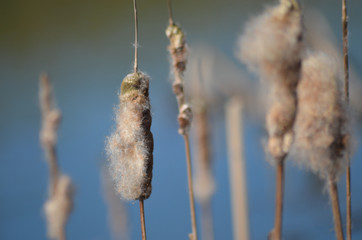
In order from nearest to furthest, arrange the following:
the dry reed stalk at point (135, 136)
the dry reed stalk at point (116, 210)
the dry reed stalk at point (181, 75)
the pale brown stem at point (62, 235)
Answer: the dry reed stalk at point (135, 136), the dry reed stalk at point (181, 75), the pale brown stem at point (62, 235), the dry reed stalk at point (116, 210)

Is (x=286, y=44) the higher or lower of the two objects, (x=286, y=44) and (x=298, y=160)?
the higher

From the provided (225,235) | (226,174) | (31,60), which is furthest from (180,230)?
(31,60)

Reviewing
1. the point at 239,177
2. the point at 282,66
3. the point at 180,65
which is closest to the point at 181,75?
the point at 180,65

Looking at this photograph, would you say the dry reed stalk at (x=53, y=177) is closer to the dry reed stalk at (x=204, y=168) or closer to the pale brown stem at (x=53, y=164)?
the pale brown stem at (x=53, y=164)

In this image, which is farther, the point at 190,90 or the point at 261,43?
the point at 190,90

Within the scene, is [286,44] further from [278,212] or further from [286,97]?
[278,212]

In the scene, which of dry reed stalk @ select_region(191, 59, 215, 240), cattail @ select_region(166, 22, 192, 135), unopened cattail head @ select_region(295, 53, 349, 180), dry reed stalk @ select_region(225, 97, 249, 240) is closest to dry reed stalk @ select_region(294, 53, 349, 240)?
unopened cattail head @ select_region(295, 53, 349, 180)

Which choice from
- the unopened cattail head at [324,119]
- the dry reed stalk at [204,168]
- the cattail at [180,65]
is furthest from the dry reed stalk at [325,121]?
the dry reed stalk at [204,168]

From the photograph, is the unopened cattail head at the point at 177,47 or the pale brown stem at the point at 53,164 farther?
the pale brown stem at the point at 53,164
